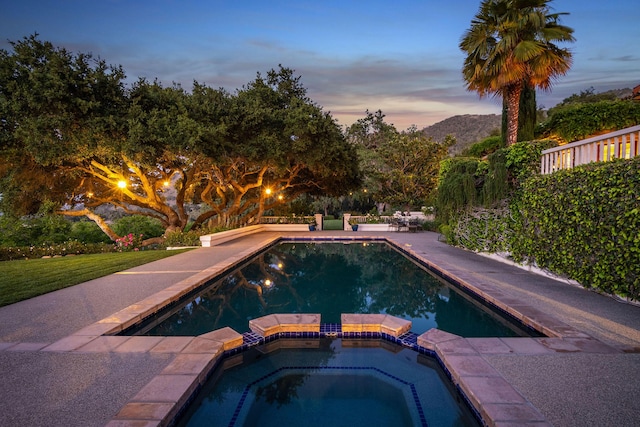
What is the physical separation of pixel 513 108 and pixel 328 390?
10.6 m

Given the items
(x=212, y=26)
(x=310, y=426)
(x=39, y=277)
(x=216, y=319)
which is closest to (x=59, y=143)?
(x=39, y=277)

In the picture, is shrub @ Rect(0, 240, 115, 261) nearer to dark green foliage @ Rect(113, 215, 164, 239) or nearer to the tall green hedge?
dark green foliage @ Rect(113, 215, 164, 239)

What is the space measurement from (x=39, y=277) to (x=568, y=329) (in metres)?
9.16

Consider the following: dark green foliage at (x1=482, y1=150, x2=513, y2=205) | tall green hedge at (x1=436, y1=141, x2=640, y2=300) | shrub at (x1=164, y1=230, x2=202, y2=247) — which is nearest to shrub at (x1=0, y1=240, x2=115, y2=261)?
shrub at (x1=164, y1=230, x2=202, y2=247)

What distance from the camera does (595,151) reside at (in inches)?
223

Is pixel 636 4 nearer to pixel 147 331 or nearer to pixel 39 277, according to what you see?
pixel 147 331

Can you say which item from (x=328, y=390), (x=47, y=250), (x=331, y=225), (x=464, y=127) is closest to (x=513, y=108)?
(x=328, y=390)

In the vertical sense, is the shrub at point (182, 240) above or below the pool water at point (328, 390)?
above

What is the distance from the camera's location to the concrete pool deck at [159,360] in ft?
7.88

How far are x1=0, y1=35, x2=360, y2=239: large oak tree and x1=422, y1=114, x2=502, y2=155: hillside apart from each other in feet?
138

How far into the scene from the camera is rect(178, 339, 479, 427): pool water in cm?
278

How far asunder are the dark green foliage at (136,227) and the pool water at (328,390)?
16665mm

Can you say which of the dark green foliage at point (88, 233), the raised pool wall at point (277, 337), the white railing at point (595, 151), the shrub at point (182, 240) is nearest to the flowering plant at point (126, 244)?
the shrub at point (182, 240)

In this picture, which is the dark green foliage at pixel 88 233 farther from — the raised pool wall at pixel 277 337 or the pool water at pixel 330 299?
the raised pool wall at pixel 277 337
